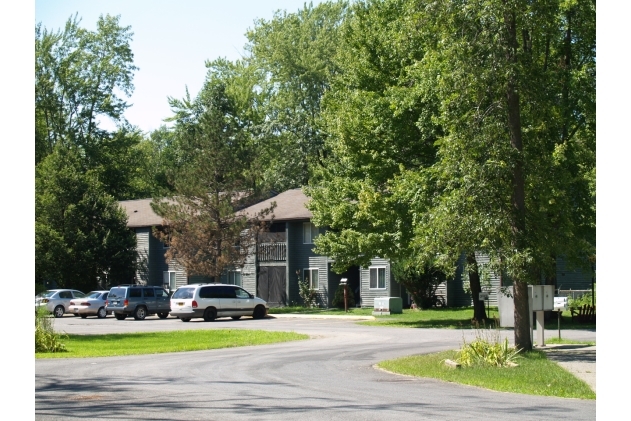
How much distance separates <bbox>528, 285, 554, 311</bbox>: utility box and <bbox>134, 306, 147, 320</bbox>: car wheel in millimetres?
26906

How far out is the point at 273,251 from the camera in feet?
185

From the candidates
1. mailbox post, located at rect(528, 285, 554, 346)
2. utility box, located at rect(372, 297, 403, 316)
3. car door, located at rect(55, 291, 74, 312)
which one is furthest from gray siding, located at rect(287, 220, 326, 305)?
mailbox post, located at rect(528, 285, 554, 346)

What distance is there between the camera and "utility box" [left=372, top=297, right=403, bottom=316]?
43.5 metres

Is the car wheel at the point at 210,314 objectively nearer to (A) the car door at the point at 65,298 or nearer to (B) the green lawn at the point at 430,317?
(B) the green lawn at the point at 430,317

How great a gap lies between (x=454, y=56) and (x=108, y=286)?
43552 mm

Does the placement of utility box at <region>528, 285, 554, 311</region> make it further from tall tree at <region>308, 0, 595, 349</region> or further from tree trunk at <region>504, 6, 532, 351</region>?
tree trunk at <region>504, 6, 532, 351</region>

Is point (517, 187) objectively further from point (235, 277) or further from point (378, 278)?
point (235, 277)

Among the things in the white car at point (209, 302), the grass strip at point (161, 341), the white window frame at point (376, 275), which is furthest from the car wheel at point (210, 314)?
the white window frame at point (376, 275)

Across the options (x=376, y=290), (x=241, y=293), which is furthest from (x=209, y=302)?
(x=376, y=290)

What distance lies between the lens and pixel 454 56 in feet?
69.1

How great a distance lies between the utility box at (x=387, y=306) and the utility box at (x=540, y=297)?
20408 millimetres

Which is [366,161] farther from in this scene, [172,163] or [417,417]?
[172,163]

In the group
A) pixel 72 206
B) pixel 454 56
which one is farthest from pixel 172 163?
pixel 454 56

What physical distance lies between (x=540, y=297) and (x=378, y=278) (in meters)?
29.4
